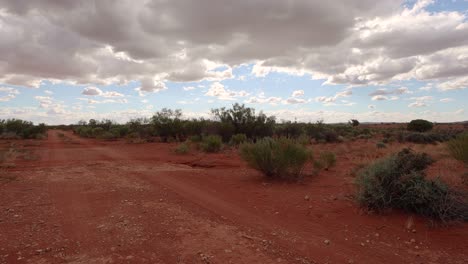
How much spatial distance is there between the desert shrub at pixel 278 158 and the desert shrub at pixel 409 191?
3.12 m

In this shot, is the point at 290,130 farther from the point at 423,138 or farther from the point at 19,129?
the point at 19,129

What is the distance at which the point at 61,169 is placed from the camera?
13.4m

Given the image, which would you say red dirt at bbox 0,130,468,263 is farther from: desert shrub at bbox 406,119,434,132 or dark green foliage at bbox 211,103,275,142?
desert shrub at bbox 406,119,434,132

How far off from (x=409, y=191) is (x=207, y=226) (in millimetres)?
4106

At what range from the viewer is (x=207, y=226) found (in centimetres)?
623

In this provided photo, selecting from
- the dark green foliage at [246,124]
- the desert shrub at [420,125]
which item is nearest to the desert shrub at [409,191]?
the dark green foliage at [246,124]

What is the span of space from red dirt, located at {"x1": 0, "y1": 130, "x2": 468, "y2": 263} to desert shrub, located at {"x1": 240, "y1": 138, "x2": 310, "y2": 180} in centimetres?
75

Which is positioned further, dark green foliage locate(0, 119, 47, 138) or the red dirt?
dark green foliage locate(0, 119, 47, 138)

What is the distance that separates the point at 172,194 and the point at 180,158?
9.11 meters

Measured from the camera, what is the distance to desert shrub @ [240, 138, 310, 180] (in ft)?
34.5

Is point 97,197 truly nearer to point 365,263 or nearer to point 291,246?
point 291,246

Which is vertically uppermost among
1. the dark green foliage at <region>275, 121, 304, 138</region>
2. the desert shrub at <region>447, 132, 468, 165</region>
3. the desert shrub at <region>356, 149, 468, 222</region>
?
the dark green foliage at <region>275, 121, 304, 138</region>

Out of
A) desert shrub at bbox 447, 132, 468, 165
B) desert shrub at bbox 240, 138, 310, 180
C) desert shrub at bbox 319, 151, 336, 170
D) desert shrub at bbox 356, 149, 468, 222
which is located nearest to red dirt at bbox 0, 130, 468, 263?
desert shrub at bbox 356, 149, 468, 222

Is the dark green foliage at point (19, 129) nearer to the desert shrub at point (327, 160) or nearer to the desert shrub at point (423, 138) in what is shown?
the desert shrub at point (327, 160)
